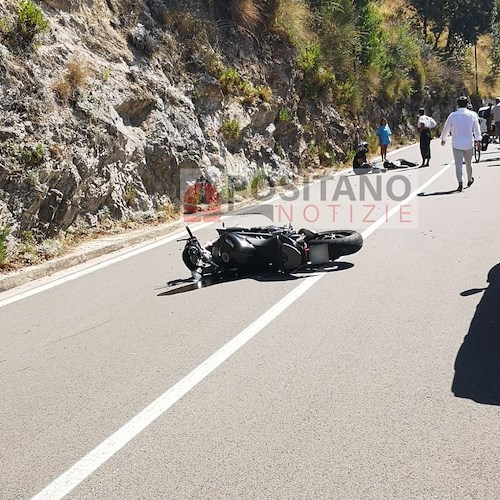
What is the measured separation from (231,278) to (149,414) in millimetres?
3914

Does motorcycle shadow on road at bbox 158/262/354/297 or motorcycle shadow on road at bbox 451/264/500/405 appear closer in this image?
motorcycle shadow on road at bbox 451/264/500/405

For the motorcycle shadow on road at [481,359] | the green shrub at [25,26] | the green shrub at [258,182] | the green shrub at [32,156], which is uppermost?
the green shrub at [25,26]

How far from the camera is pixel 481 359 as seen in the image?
505 cm

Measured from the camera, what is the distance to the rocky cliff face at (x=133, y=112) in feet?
35.5

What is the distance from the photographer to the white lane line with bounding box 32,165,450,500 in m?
3.67

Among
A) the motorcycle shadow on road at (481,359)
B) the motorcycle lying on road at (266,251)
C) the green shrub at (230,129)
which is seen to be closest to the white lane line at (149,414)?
the motorcycle lying on road at (266,251)

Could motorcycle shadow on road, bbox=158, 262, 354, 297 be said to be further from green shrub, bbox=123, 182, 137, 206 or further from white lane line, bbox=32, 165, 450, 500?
green shrub, bbox=123, 182, 137, 206

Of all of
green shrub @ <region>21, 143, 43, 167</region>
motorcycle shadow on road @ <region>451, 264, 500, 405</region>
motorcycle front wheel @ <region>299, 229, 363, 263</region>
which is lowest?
motorcycle shadow on road @ <region>451, 264, 500, 405</region>

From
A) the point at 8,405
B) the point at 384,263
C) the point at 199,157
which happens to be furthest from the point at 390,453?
the point at 199,157

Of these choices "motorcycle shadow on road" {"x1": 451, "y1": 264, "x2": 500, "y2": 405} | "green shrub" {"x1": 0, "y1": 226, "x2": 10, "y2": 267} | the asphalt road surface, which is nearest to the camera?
the asphalt road surface

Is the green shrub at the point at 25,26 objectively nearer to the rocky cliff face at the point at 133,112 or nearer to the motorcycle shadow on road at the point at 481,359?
the rocky cliff face at the point at 133,112

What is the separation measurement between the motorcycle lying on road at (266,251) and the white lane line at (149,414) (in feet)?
3.02

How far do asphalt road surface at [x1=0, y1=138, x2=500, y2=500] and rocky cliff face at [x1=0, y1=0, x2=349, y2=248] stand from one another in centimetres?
252

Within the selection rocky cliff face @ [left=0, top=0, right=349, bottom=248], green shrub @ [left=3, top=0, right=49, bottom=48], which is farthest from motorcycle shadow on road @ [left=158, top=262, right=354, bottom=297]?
green shrub @ [left=3, top=0, right=49, bottom=48]
